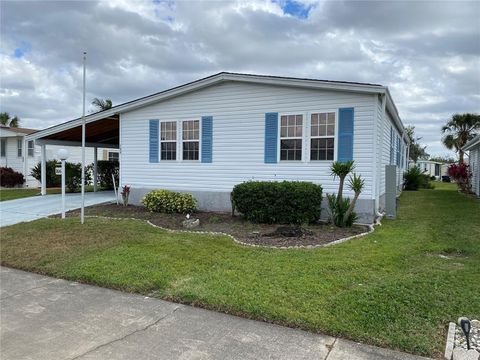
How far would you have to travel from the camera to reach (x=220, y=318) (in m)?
3.90

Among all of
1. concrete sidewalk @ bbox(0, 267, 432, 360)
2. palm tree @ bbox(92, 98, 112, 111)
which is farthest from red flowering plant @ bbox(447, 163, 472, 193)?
palm tree @ bbox(92, 98, 112, 111)

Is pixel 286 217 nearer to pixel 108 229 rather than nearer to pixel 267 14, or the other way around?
pixel 108 229

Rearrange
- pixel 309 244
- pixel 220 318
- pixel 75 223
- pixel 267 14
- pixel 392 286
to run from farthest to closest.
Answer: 1. pixel 267 14
2. pixel 75 223
3. pixel 309 244
4. pixel 392 286
5. pixel 220 318

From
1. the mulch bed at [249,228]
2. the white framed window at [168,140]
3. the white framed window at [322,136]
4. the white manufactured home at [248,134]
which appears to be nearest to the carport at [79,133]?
the white manufactured home at [248,134]

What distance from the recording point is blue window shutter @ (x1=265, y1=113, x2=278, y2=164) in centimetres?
1033

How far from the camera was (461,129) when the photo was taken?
34438 mm

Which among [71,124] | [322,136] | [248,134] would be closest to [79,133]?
[71,124]

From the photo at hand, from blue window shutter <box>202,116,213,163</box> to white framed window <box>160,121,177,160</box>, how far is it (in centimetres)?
106

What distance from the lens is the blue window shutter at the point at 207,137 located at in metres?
11.2

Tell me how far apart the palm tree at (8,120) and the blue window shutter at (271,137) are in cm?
3656

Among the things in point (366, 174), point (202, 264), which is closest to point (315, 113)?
point (366, 174)

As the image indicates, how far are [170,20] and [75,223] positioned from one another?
748 cm

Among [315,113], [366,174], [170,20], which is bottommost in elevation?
[366,174]

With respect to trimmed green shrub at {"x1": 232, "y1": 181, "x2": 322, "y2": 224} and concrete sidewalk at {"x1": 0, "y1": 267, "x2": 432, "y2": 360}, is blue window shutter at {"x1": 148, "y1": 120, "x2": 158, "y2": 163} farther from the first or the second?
concrete sidewalk at {"x1": 0, "y1": 267, "x2": 432, "y2": 360}
